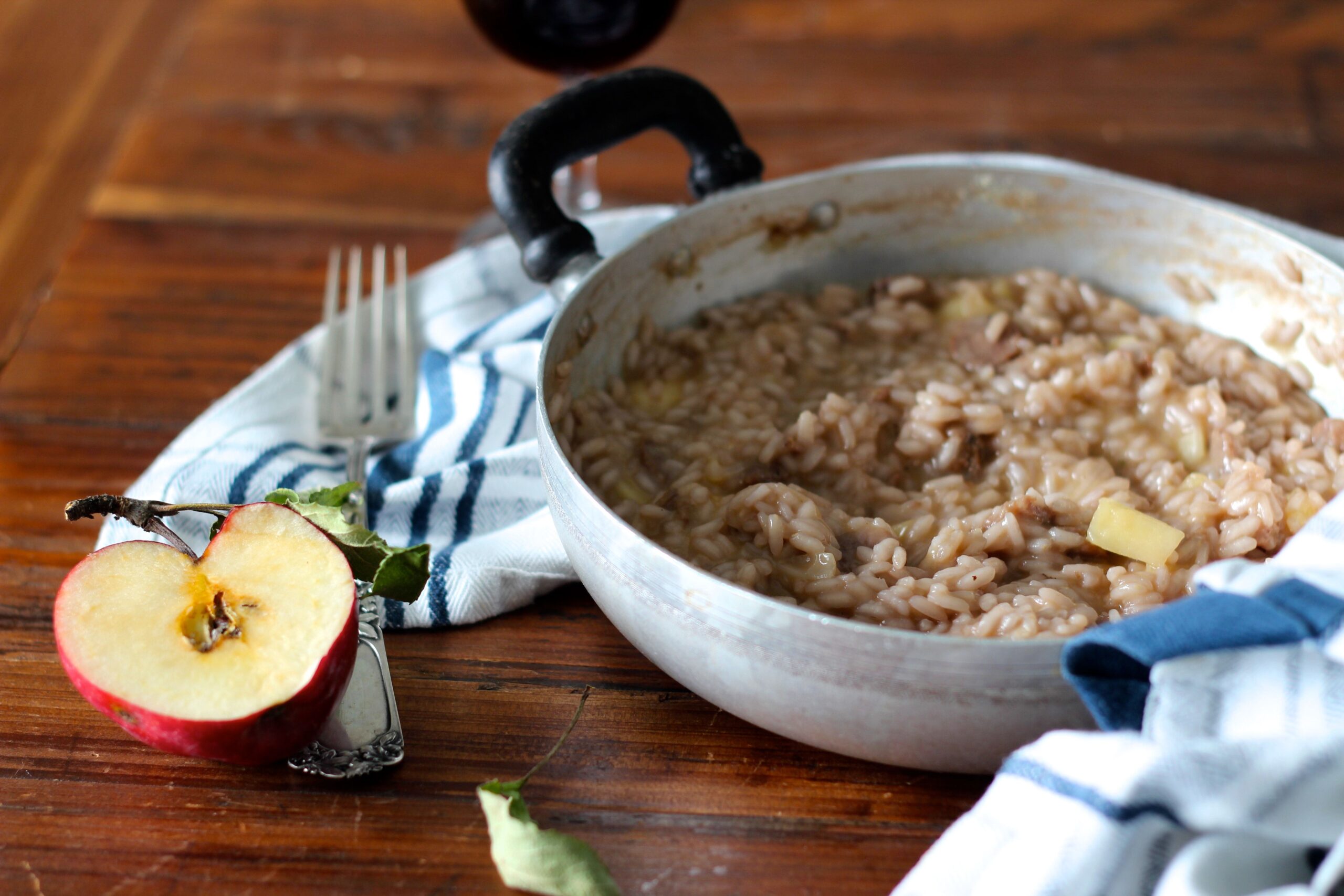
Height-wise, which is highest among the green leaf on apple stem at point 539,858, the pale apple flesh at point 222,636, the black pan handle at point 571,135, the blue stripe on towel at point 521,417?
the black pan handle at point 571,135

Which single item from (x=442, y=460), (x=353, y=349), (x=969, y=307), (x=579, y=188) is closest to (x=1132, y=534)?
(x=969, y=307)

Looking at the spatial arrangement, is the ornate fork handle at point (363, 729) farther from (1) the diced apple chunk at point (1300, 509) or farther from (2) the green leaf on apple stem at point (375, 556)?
(1) the diced apple chunk at point (1300, 509)

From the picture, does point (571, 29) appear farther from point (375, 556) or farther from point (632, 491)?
point (375, 556)

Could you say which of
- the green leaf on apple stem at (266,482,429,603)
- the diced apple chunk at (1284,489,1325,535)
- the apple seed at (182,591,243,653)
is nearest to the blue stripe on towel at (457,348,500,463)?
the green leaf on apple stem at (266,482,429,603)

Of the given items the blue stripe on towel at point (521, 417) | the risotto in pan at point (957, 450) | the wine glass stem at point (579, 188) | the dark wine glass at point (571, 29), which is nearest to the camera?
the risotto in pan at point (957, 450)

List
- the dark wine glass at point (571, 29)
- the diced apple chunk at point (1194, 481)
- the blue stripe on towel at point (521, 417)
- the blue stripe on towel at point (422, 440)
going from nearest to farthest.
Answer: the diced apple chunk at point (1194, 481)
the blue stripe on towel at point (422, 440)
the blue stripe on towel at point (521, 417)
the dark wine glass at point (571, 29)

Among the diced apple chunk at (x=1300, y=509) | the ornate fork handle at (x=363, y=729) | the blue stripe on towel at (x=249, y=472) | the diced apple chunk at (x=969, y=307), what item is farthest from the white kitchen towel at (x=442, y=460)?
the diced apple chunk at (x=1300, y=509)

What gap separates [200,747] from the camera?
141cm

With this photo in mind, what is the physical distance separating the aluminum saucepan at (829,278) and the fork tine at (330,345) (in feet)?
1.50

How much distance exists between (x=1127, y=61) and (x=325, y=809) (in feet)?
8.95

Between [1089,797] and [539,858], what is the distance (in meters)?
0.55

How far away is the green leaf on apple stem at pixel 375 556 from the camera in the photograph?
1532 mm

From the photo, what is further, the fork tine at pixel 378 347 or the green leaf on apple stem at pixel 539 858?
the fork tine at pixel 378 347

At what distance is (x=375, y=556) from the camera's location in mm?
1566
